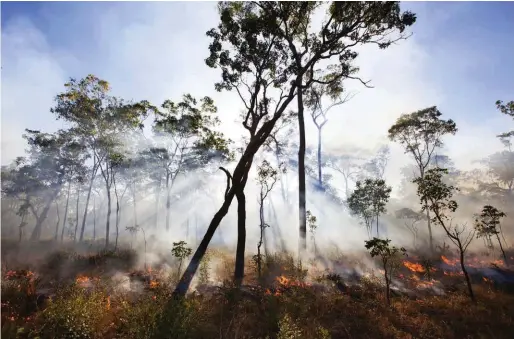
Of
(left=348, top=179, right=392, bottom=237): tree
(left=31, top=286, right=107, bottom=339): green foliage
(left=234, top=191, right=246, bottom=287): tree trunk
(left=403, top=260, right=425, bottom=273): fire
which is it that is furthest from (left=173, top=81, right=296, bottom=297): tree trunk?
(left=348, top=179, right=392, bottom=237): tree

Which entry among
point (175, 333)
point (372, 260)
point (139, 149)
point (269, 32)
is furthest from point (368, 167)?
point (175, 333)

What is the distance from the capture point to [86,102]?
2441 cm

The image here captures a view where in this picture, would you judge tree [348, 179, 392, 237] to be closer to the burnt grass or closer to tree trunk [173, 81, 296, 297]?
the burnt grass

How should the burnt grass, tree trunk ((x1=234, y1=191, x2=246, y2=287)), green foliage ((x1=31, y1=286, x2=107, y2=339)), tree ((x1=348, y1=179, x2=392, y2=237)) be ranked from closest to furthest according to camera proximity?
green foliage ((x1=31, y1=286, x2=107, y2=339)) < the burnt grass < tree trunk ((x1=234, y1=191, x2=246, y2=287)) < tree ((x1=348, y1=179, x2=392, y2=237))

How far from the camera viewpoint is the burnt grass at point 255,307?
6.12 meters

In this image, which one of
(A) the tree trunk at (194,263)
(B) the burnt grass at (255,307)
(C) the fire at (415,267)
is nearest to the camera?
(B) the burnt grass at (255,307)

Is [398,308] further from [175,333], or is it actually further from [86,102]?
[86,102]

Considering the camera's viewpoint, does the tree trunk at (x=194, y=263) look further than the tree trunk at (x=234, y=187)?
No

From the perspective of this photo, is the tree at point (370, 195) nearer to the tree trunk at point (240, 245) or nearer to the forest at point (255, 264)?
the forest at point (255, 264)

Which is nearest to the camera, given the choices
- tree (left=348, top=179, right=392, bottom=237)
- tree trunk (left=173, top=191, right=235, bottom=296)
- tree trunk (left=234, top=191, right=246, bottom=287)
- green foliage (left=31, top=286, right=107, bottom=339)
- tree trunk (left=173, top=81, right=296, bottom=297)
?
green foliage (left=31, top=286, right=107, bottom=339)

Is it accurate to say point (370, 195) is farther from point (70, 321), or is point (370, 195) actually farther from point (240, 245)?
point (70, 321)

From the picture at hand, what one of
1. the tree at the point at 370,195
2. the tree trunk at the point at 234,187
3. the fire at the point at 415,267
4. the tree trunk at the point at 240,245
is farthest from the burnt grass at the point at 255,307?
the tree at the point at 370,195

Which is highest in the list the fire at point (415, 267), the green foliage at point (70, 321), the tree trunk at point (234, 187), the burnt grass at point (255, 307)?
the tree trunk at point (234, 187)

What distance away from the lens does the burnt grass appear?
6.12 m
